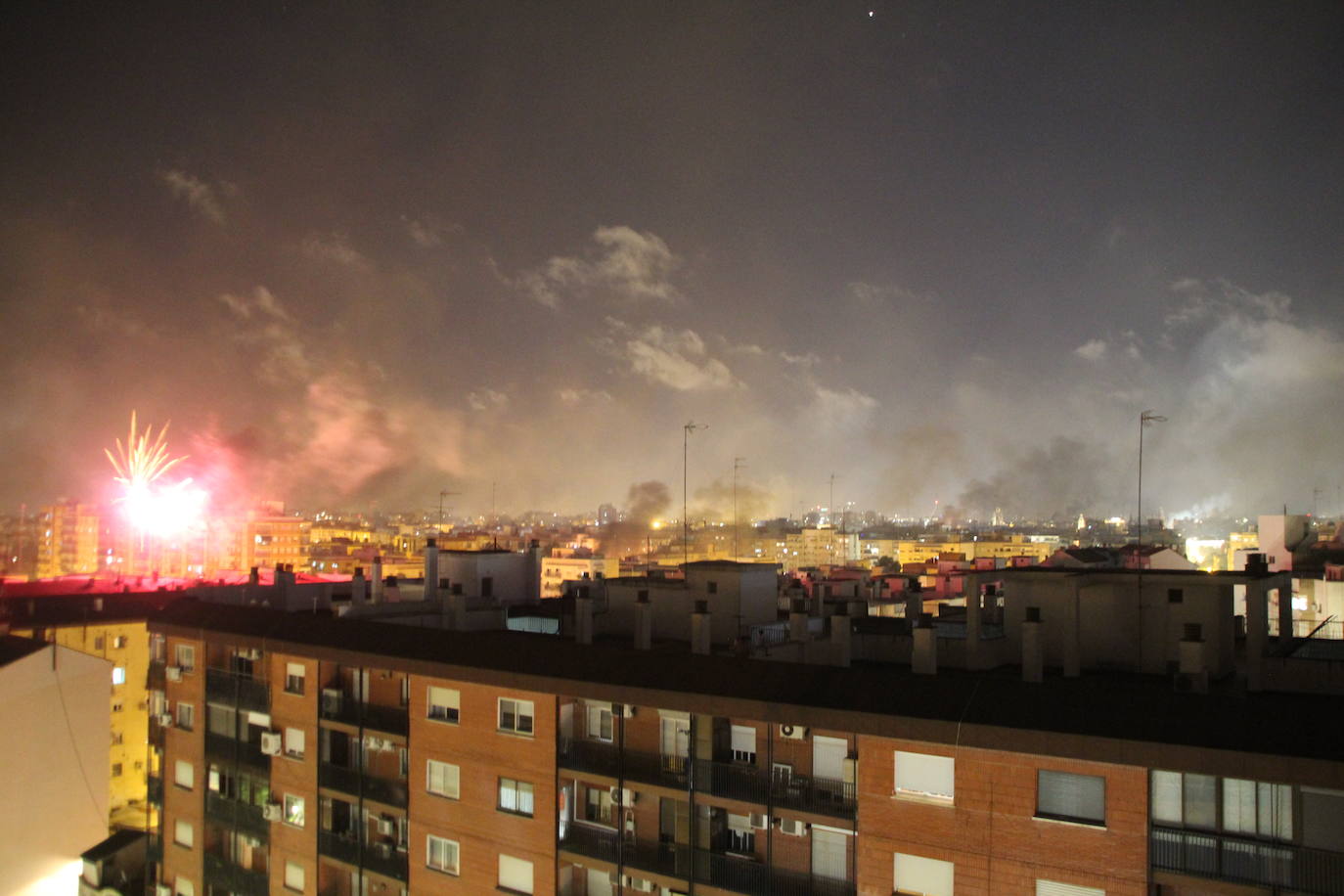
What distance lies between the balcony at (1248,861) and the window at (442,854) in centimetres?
898

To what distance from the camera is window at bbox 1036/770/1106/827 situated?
8.53 m

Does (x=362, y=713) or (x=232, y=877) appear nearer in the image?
(x=362, y=713)

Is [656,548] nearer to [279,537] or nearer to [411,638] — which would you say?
[279,537]

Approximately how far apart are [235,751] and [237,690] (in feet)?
3.70

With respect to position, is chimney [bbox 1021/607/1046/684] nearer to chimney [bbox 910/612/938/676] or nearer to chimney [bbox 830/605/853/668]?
chimney [bbox 910/612/938/676]

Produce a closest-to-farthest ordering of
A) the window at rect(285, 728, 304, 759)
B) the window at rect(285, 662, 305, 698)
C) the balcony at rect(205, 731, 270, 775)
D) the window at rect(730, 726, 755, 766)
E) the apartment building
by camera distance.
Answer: the apartment building, the window at rect(730, 726, 755, 766), the window at rect(285, 728, 304, 759), the window at rect(285, 662, 305, 698), the balcony at rect(205, 731, 270, 775)

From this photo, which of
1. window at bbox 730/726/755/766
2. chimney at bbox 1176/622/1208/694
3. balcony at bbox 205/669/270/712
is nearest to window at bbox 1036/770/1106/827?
chimney at bbox 1176/622/1208/694

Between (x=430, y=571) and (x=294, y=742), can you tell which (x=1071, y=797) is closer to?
(x=294, y=742)

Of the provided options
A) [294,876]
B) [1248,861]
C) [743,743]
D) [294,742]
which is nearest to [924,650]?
[743,743]

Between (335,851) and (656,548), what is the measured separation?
98.0 metres

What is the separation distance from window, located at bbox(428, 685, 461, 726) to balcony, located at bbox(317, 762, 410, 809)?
1.34 meters

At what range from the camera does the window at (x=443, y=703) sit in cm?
A: 1323

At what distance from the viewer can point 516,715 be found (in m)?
12.6

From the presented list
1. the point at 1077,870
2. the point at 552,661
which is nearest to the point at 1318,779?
the point at 1077,870
